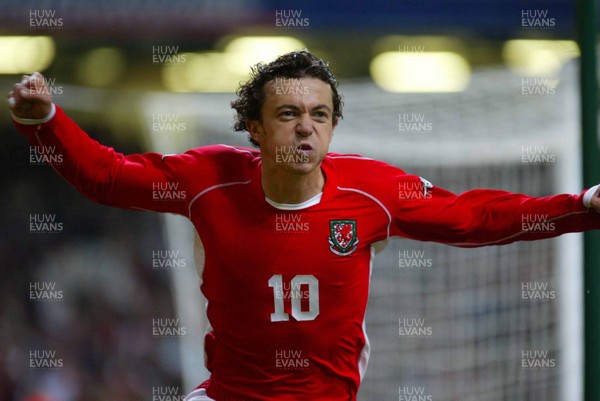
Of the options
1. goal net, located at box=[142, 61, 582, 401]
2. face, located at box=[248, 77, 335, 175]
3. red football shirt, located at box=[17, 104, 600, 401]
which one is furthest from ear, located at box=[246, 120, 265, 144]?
goal net, located at box=[142, 61, 582, 401]

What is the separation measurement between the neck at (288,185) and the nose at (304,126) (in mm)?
155

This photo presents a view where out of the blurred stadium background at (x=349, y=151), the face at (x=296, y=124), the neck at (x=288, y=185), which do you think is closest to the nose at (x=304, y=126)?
the face at (x=296, y=124)

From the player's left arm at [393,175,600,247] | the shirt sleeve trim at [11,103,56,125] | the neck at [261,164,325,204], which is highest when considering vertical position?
the shirt sleeve trim at [11,103,56,125]

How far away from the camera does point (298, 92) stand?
2.71m

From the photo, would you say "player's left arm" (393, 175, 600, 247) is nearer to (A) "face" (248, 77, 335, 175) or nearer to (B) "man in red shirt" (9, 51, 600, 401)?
(B) "man in red shirt" (9, 51, 600, 401)

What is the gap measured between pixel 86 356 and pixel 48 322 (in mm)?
279

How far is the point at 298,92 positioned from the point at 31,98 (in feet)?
2.87

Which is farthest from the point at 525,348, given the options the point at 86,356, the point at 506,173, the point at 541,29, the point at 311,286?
the point at 86,356

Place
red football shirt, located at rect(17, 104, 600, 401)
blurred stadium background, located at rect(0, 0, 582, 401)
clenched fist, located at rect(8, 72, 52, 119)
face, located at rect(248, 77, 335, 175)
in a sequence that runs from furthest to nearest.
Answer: blurred stadium background, located at rect(0, 0, 582, 401) → red football shirt, located at rect(17, 104, 600, 401) → face, located at rect(248, 77, 335, 175) → clenched fist, located at rect(8, 72, 52, 119)

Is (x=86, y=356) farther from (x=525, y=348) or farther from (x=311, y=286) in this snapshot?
(x=525, y=348)

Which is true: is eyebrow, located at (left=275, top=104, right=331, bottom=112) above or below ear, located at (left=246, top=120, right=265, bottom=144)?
above

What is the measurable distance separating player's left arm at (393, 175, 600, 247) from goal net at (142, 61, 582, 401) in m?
1.44

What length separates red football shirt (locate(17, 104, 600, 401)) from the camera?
108 inches

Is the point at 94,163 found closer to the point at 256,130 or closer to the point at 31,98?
the point at 31,98
